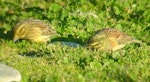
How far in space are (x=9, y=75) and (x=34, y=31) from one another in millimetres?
4457

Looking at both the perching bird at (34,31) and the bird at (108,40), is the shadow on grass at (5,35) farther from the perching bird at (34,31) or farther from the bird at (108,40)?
the bird at (108,40)

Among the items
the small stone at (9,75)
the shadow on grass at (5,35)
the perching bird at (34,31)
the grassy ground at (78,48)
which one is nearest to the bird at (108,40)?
the grassy ground at (78,48)

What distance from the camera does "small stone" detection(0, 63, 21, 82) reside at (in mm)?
8578

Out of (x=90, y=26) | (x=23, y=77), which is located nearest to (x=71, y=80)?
(x=23, y=77)

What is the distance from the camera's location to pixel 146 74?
28.5 feet

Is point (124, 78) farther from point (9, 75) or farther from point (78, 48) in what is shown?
point (78, 48)

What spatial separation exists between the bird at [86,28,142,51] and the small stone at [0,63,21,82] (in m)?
2.36

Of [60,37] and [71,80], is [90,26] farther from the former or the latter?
[71,80]

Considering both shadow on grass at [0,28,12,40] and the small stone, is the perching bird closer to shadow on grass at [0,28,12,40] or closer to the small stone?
shadow on grass at [0,28,12,40]

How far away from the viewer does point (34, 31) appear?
1304 centimetres

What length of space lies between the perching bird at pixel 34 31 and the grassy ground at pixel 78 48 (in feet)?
0.70

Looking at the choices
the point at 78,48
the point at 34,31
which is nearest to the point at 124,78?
the point at 78,48

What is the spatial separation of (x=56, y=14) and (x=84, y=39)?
6.98 ft

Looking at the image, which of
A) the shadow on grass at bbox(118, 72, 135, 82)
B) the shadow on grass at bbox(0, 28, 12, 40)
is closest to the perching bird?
the shadow on grass at bbox(0, 28, 12, 40)
